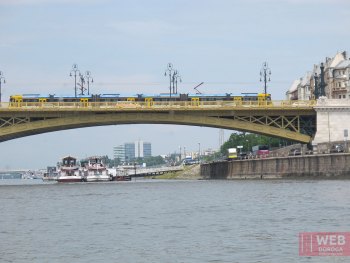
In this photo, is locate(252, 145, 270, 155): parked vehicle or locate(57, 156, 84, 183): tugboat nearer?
locate(252, 145, 270, 155): parked vehicle

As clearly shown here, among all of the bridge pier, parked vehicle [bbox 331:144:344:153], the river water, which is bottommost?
the river water

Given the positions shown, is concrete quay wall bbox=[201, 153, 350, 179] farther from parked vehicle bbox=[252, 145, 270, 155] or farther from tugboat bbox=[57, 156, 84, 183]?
tugboat bbox=[57, 156, 84, 183]

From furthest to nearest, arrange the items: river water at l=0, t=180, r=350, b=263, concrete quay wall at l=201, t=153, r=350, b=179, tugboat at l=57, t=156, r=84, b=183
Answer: tugboat at l=57, t=156, r=84, b=183 → concrete quay wall at l=201, t=153, r=350, b=179 → river water at l=0, t=180, r=350, b=263

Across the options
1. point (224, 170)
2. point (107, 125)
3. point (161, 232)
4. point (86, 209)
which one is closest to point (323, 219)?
point (161, 232)

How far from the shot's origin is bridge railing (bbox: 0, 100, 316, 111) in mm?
105188

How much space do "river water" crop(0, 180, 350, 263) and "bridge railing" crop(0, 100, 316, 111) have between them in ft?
123

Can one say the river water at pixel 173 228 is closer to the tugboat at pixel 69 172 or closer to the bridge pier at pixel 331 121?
the bridge pier at pixel 331 121

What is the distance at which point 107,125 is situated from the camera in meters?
114

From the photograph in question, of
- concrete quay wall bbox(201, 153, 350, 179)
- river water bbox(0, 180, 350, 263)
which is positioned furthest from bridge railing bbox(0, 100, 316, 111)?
river water bbox(0, 180, 350, 263)

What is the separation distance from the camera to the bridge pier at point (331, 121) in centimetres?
10969

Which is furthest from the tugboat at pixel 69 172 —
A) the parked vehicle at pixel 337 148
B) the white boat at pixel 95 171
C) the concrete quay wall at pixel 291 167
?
the parked vehicle at pixel 337 148

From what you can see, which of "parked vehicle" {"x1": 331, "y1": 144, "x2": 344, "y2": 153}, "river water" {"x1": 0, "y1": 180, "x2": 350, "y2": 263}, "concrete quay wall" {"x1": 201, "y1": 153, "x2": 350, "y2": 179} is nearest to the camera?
"river water" {"x1": 0, "y1": 180, "x2": 350, "y2": 263}

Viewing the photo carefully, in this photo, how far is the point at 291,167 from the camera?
353 feet

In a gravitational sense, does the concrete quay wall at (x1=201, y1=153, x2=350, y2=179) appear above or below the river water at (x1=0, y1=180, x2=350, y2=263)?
above
